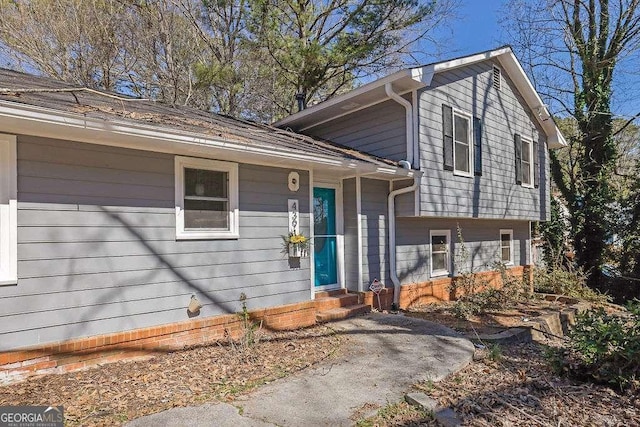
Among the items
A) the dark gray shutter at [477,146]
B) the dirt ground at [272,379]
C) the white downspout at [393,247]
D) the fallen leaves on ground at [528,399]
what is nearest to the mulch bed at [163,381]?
the dirt ground at [272,379]

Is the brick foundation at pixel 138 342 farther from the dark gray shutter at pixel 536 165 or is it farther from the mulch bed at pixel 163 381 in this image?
the dark gray shutter at pixel 536 165

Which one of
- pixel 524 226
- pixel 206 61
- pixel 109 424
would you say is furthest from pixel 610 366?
pixel 206 61

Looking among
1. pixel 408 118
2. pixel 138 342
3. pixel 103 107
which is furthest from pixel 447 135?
A: pixel 138 342

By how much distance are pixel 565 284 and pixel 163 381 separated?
35.2 feet

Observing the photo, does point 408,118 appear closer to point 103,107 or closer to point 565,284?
point 103,107

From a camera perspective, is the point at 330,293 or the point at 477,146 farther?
the point at 477,146

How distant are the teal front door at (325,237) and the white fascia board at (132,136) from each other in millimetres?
1356

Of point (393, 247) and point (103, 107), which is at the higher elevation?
point (103, 107)

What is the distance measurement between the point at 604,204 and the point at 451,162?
326 inches

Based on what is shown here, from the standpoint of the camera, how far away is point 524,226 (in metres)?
12.4

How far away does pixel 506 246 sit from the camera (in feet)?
38.7

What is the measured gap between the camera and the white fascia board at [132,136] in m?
3.82

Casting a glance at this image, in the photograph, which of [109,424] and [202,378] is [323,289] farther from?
[109,424]

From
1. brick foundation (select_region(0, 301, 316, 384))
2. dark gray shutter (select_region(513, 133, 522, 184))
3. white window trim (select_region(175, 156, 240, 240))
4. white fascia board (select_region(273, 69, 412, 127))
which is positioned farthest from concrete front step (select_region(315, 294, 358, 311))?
dark gray shutter (select_region(513, 133, 522, 184))
